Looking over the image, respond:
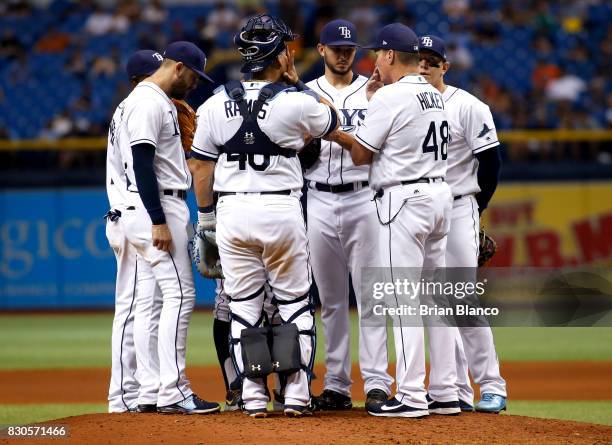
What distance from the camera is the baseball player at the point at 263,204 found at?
537cm

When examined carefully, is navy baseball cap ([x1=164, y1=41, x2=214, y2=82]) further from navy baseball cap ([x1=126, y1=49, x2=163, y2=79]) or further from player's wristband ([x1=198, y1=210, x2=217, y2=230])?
player's wristband ([x1=198, y1=210, x2=217, y2=230])

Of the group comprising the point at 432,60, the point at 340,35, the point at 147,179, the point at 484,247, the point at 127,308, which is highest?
the point at 340,35

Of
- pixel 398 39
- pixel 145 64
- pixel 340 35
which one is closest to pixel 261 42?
pixel 398 39

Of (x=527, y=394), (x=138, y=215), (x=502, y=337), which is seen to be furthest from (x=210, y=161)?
(x=502, y=337)

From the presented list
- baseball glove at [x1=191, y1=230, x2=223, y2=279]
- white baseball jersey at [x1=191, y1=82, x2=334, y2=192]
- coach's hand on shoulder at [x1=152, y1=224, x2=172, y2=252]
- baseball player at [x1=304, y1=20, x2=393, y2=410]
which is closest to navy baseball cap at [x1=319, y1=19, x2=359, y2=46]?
baseball player at [x1=304, y1=20, x2=393, y2=410]

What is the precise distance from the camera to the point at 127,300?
6.14 meters

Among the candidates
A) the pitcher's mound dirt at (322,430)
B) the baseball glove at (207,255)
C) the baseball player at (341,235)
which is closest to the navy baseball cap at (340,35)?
the baseball player at (341,235)

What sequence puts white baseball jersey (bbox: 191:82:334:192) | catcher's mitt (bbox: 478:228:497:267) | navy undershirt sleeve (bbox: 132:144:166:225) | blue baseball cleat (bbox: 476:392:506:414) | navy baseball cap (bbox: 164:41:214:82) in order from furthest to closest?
1. catcher's mitt (bbox: 478:228:497:267)
2. blue baseball cleat (bbox: 476:392:506:414)
3. navy baseball cap (bbox: 164:41:214:82)
4. navy undershirt sleeve (bbox: 132:144:166:225)
5. white baseball jersey (bbox: 191:82:334:192)

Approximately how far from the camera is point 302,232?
548cm

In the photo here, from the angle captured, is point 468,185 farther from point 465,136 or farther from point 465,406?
point 465,406

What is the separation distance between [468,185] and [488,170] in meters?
0.16

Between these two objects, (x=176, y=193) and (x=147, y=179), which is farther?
(x=176, y=193)

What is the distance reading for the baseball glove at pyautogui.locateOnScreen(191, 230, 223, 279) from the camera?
5.80 meters

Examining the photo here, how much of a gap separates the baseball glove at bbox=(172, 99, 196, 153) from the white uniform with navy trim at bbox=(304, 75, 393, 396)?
0.79m
